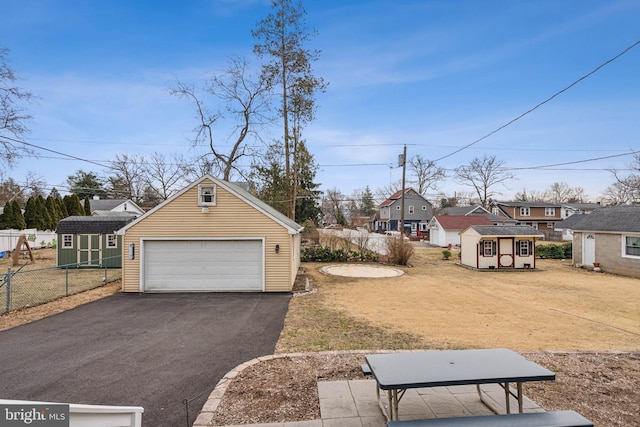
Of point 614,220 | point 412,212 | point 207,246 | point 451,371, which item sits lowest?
point 451,371

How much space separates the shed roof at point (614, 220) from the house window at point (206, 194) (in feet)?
66.2

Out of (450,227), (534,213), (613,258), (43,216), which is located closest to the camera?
(613,258)

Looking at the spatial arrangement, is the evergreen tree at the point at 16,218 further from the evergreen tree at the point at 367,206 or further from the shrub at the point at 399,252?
the evergreen tree at the point at 367,206

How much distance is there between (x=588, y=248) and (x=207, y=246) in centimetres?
2123

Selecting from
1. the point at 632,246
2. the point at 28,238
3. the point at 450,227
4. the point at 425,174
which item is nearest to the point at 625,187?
the point at 425,174

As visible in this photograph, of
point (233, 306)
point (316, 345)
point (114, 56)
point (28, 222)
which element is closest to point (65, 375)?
point (316, 345)

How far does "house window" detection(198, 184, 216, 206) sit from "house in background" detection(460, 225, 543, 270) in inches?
579

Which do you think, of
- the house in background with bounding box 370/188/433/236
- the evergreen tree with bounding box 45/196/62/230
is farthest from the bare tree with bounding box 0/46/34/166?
the house in background with bounding box 370/188/433/236

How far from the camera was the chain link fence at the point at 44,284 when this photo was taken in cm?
984

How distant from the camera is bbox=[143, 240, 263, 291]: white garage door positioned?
1236 cm

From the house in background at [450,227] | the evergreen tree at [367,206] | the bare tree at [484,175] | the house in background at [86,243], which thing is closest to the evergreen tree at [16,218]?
the house in background at [86,243]

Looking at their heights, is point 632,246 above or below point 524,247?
above

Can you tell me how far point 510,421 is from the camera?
10.6ft

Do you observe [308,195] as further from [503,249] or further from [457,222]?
[503,249]
